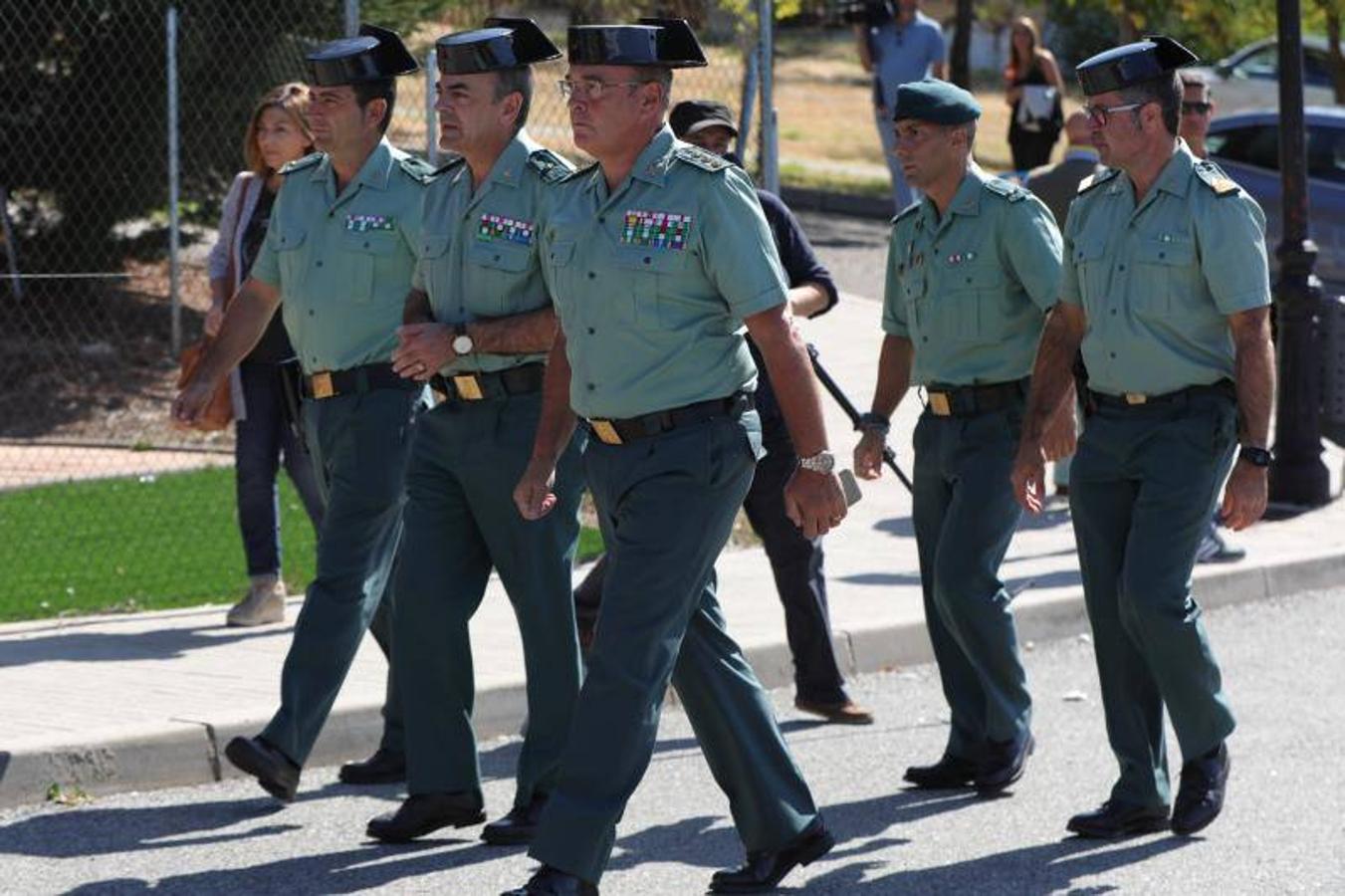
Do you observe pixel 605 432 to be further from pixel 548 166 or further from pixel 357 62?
pixel 357 62

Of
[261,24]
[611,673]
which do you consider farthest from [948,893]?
[261,24]

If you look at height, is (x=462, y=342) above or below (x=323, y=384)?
above

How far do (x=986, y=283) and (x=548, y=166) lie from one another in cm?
138

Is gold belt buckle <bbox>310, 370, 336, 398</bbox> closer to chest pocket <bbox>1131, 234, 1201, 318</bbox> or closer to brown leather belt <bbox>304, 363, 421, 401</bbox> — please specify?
brown leather belt <bbox>304, 363, 421, 401</bbox>

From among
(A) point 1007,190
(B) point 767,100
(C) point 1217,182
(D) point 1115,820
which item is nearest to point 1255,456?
(C) point 1217,182

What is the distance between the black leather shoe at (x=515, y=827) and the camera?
6.52 metres

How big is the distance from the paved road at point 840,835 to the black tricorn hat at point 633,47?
79.3 inches

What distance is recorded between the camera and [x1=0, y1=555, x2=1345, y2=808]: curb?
23.3ft

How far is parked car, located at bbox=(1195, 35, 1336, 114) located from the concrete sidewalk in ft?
52.1

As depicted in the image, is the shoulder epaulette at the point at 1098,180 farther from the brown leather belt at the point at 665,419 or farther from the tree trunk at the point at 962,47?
the tree trunk at the point at 962,47

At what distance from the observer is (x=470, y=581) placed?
6578 mm

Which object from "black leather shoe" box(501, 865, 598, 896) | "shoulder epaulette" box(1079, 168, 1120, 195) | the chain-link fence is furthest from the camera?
the chain-link fence

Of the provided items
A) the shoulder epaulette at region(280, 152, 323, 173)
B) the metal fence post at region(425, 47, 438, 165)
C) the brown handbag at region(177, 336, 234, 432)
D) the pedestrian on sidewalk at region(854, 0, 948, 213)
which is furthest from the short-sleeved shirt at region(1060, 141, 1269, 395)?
the pedestrian on sidewalk at region(854, 0, 948, 213)

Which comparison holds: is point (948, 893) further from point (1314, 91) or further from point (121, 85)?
point (1314, 91)
